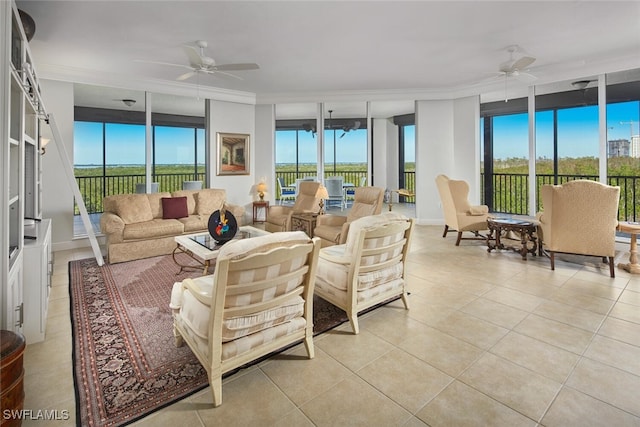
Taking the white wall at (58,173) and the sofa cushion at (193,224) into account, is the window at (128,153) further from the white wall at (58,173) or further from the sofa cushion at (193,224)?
the sofa cushion at (193,224)

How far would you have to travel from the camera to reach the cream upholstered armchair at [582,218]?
12.9ft

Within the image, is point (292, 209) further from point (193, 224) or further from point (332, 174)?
point (332, 174)

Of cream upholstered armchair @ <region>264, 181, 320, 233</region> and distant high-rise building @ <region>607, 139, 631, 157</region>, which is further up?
distant high-rise building @ <region>607, 139, 631, 157</region>

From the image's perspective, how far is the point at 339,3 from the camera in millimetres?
3359

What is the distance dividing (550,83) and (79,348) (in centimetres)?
761

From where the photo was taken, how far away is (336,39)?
4.32 metres

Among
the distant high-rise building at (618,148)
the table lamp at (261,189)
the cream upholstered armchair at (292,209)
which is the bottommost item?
the cream upholstered armchair at (292,209)

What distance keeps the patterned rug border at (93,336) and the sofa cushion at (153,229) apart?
0.54 metres

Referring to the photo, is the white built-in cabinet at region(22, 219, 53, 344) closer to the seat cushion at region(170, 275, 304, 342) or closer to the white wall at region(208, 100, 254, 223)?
the seat cushion at region(170, 275, 304, 342)

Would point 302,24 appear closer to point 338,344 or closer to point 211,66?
point 211,66

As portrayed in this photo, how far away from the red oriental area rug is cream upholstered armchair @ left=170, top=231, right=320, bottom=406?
10.1 inches

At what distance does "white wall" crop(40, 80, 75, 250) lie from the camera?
534 centimetres

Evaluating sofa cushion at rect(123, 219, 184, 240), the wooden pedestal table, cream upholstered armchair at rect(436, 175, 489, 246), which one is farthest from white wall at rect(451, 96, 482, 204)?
sofa cushion at rect(123, 219, 184, 240)

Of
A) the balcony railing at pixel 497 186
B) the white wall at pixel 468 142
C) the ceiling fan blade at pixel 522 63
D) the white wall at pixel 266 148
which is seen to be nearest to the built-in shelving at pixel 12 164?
the balcony railing at pixel 497 186
